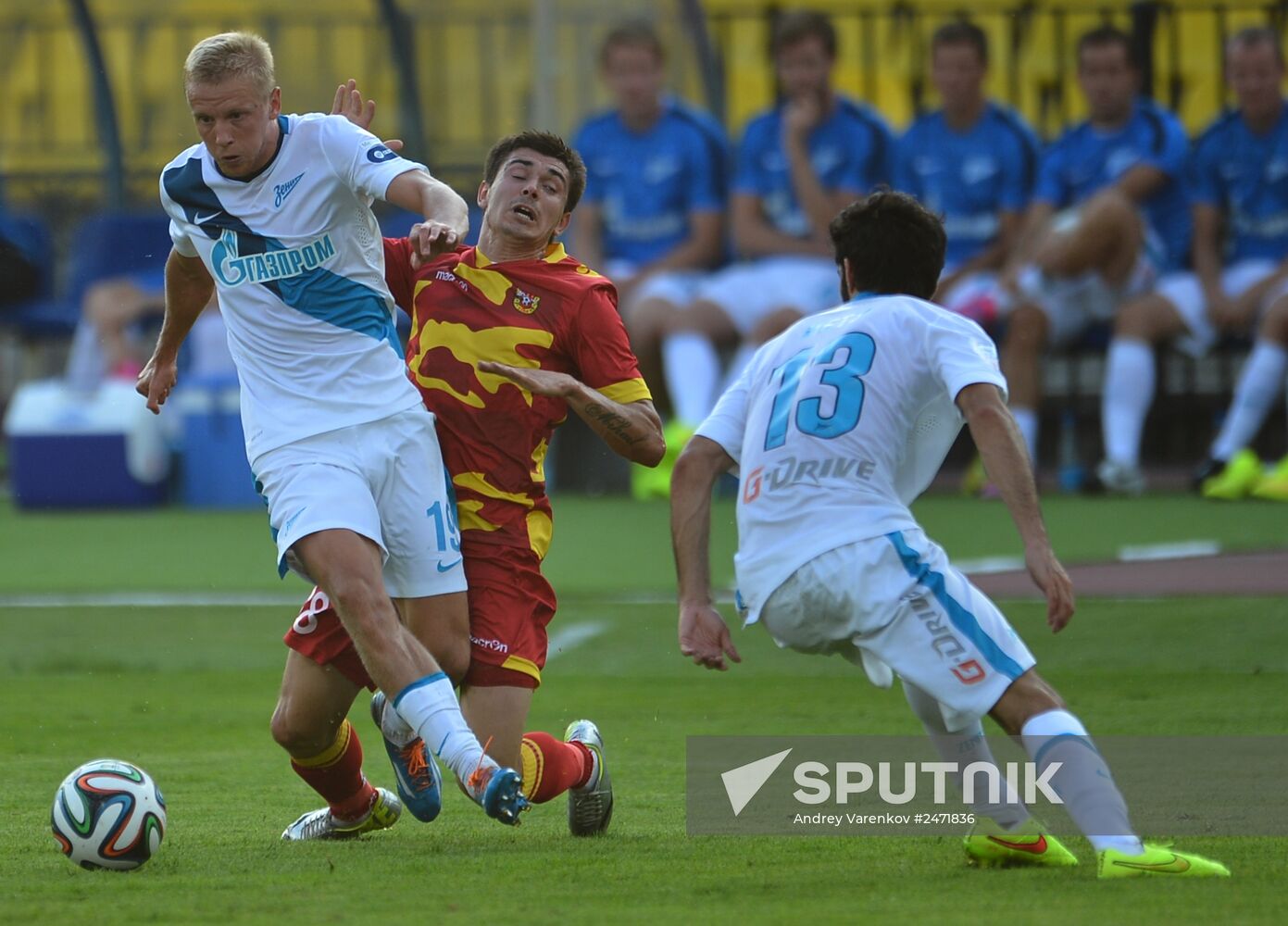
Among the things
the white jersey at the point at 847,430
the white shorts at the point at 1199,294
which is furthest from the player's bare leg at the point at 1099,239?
the white jersey at the point at 847,430

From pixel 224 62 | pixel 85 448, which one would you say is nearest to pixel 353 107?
pixel 224 62

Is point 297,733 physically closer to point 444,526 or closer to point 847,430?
point 444,526

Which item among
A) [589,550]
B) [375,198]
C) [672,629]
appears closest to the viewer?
[375,198]

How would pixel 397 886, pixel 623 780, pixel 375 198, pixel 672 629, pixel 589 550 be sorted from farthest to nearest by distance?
pixel 589 550, pixel 672 629, pixel 623 780, pixel 375 198, pixel 397 886

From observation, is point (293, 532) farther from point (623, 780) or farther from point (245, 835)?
point (623, 780)

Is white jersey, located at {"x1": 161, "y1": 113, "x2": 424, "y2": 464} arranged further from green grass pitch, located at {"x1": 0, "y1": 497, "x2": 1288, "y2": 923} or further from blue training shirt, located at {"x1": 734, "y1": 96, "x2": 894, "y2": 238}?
blue training shirt, located at {"x1": 734, "y1": 96, "x2": 894, "y2": 238}

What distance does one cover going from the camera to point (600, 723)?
20.4ft

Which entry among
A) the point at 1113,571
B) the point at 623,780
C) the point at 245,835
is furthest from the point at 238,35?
the point at 1113,571

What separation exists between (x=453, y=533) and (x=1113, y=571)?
4.90 m

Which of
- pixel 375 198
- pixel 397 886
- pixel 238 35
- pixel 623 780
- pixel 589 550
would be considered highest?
pixel 238 35

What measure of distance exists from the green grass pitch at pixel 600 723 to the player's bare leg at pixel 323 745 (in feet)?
0.33

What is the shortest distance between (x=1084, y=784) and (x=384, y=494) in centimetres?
175

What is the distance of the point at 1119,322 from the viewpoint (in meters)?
12.3

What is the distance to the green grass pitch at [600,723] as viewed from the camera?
3.71 metres
